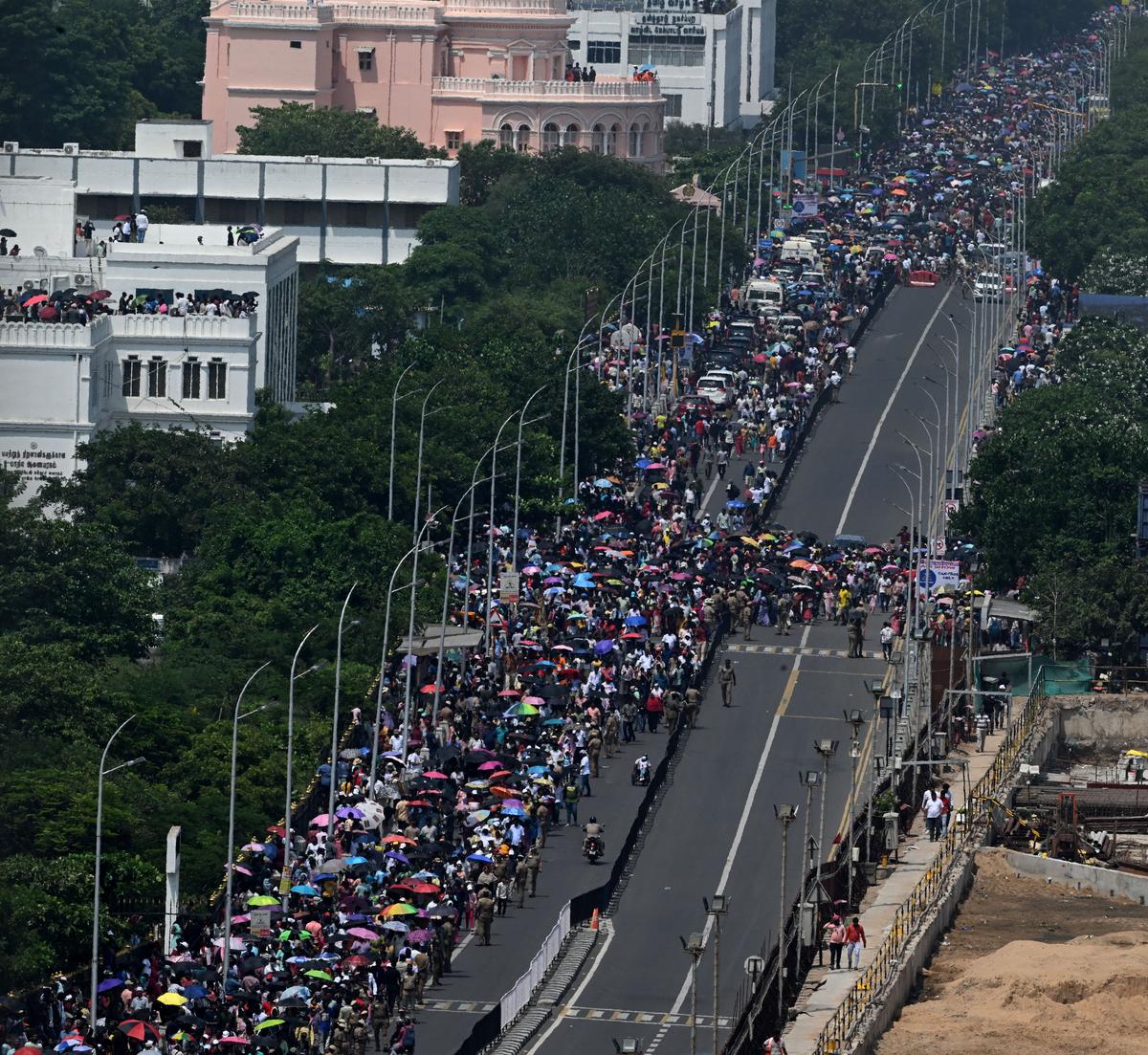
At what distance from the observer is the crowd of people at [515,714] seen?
311 ft

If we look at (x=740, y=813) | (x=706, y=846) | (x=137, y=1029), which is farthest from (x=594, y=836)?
(x=137, y=1029)

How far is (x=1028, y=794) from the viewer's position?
407ft

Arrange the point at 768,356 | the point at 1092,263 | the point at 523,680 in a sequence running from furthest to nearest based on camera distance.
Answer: the point at 1092,263 < the point at 768,356 < the point at 523,680

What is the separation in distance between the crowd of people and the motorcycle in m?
0.95

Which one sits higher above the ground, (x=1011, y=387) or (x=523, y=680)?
(x=1011, y=387)

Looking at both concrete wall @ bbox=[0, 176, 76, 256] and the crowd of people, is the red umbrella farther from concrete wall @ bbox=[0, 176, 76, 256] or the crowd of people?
concrete wall @ bbox=[0, 176, 76, 256]

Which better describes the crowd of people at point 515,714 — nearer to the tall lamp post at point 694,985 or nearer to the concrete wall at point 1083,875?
the tall lamp post at point 694,985

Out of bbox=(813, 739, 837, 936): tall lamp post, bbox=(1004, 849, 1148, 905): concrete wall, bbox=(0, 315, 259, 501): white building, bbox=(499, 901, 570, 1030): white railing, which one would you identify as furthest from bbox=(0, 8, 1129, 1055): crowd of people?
bbox=(1004, 849, 1148, 905): concrete wall

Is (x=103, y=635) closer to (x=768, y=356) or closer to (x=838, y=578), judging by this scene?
(x=838, y=578)

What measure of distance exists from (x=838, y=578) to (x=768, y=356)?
30.8 m

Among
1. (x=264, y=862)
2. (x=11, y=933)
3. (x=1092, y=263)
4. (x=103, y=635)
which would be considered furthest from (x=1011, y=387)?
(x=11, y=933)

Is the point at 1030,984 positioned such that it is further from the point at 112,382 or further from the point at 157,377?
the point at 157,377

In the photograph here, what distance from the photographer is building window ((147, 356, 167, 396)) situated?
15262cm

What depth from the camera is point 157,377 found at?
501 feet
